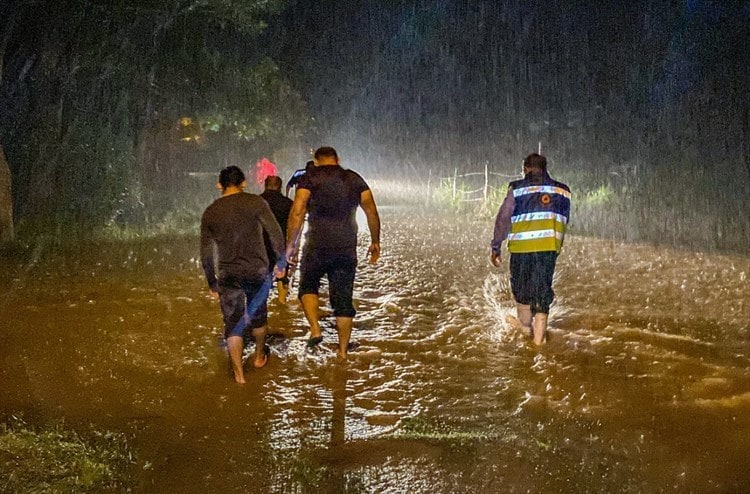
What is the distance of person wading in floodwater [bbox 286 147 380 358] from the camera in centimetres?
546

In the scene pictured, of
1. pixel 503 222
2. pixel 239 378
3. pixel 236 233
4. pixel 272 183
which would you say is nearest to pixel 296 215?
pixel 236 233

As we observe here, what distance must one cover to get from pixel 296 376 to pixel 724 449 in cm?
313

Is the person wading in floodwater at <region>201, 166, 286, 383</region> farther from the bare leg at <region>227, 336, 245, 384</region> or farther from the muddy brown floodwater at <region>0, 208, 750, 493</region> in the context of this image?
the muddy brown floodwater at <region>0, 208, 750, 493</region>

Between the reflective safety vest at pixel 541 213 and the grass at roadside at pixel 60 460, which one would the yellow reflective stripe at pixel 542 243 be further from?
the grass at roadside at pixel 60 460

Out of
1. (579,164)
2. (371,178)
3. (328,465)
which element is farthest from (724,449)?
(371,178)

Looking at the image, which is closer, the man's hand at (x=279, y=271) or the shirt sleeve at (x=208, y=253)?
the shirt sleeve at (x=208, y=253)

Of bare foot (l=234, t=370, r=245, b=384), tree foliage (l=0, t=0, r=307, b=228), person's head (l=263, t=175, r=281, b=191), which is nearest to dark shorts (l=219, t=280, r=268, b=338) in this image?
bare foot (l=234, t=370, r=245, b=384)

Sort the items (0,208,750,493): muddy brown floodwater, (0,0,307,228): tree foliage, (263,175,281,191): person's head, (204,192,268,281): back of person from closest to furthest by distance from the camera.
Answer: (0,208,750,493): muddy brown floodwater, (204,192,268,281): back of person, (263,175,281,191): person's head, (0,0,307,228): tree foliage

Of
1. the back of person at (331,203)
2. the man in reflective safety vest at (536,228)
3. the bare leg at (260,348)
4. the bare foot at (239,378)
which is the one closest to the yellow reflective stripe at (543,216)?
the man in reflective safety vest at (536,228)

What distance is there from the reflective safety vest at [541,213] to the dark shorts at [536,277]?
82 millimetres

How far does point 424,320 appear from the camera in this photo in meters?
7.08

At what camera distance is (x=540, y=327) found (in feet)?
19.9

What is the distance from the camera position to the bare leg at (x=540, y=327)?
237 inches

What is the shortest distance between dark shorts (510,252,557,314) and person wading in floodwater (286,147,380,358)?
4.84 ft
